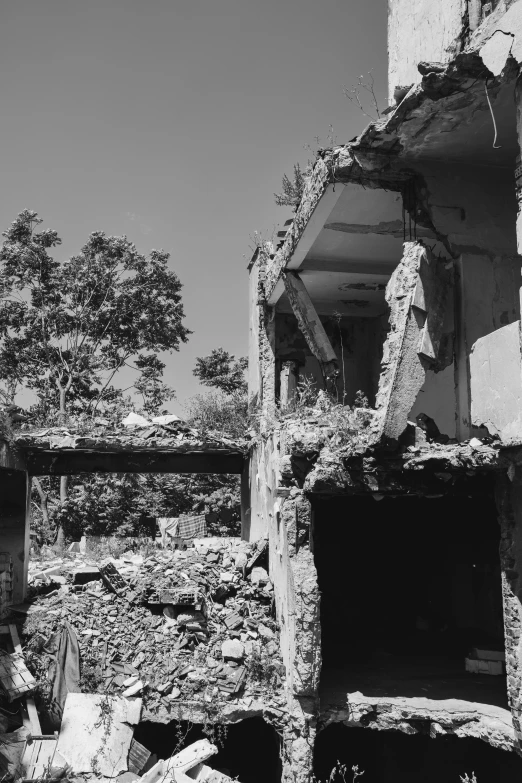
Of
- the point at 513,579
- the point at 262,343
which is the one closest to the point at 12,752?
the point at 513,579

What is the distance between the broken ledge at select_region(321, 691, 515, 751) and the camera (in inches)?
296

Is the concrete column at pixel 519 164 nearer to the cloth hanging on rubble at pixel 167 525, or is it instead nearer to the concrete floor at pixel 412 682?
the concrete floor at pixel 412 682

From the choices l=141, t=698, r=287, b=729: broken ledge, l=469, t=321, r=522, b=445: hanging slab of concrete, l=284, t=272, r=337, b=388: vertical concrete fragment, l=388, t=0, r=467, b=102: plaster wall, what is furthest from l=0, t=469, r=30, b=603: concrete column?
l=388, t=0, r=467, b=102: plaster wall

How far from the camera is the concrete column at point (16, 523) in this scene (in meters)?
11.5

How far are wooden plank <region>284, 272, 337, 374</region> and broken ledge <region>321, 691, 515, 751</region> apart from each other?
5776 mm

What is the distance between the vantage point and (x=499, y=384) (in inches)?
272

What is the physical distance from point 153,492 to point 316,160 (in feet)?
51.0

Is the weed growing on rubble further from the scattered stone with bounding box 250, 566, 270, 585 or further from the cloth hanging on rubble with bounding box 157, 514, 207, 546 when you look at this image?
the cloth hanging on rubble with bounding box 157, 514, 207, 546

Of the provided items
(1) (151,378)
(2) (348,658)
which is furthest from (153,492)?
(2) (348,658)

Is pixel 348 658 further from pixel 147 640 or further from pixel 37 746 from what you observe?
pixel 37 746

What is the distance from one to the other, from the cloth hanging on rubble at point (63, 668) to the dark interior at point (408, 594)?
350 cm

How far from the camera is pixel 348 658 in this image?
31.9ft

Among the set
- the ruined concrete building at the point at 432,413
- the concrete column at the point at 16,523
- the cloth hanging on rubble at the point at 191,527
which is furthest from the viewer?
the cloth hanging on rubble at the point at 191,527

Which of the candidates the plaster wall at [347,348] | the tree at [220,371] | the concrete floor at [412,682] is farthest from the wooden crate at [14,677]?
the tree at [220,371]
